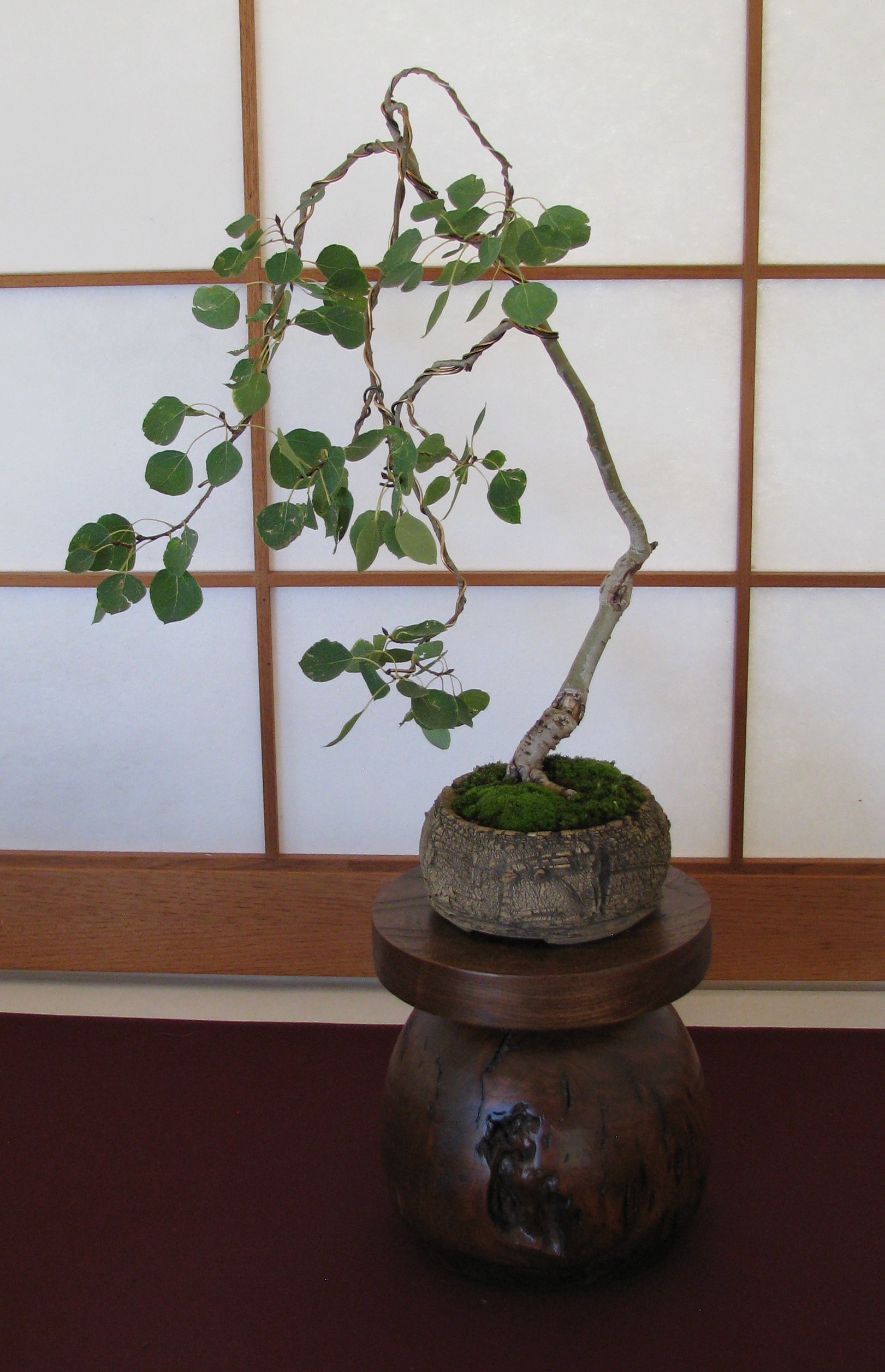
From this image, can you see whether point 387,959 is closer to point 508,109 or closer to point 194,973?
point 194,973

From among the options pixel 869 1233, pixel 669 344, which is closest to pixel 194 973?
pixel 869 1233

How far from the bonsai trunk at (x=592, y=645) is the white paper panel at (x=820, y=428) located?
1.93ft

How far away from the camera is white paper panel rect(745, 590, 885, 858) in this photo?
1661mm

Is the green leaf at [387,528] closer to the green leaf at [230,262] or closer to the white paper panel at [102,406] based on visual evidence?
the green leaf at [230,262]

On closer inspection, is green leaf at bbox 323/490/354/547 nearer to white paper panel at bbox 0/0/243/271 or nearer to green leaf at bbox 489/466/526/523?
green leaf at bbox 489/466/526/523

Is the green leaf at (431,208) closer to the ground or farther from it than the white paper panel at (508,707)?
farther from it

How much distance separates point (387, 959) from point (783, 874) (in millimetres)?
864

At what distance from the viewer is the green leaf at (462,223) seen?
35.4 inches

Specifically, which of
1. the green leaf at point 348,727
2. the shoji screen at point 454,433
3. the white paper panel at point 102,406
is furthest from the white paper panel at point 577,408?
the green leaf at point 348,727

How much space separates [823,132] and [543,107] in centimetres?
40

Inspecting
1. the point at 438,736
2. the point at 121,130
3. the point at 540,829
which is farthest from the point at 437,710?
the point at 121,130

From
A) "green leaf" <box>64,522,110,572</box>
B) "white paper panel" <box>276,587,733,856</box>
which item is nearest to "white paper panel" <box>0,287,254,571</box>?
"white paper panel" <box>276,587,733,856</box>

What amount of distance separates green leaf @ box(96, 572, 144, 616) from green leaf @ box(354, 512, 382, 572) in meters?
0.23

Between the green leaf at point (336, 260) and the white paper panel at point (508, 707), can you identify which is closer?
the green leaf at point (336, 260)
